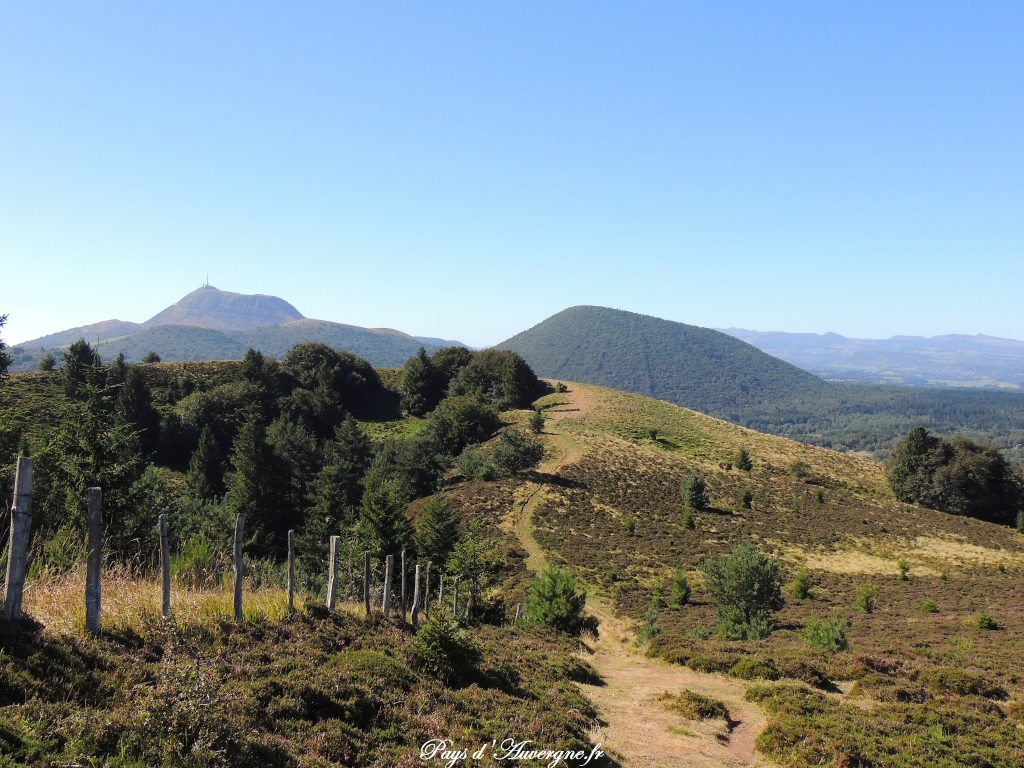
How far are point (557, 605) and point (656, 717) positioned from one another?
510 inches

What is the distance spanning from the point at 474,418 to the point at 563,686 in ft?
198

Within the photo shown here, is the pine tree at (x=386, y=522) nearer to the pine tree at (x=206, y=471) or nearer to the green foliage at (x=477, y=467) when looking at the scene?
the green foliage at (x=477, y=467)

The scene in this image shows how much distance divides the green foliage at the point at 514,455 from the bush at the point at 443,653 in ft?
157

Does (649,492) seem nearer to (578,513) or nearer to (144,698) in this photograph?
(578,513)

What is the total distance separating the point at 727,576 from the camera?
2869 cm

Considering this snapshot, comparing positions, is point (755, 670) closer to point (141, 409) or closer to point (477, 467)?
point (477, 467)

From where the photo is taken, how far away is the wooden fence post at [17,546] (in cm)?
656

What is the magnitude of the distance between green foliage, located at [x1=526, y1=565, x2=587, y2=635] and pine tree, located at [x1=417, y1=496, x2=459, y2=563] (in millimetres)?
6787

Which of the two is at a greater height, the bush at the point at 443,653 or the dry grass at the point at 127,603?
the dry grass at the point at 127,603

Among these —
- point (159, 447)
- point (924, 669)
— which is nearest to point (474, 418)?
point (159, 447)

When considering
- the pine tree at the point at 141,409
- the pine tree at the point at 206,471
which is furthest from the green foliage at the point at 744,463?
the pine tree at the point at 141,409

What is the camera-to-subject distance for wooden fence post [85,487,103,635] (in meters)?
7.32

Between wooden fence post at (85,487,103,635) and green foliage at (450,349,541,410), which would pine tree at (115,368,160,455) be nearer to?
green foliage at (450,349,541,410)

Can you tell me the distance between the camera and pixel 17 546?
655 centimetres
